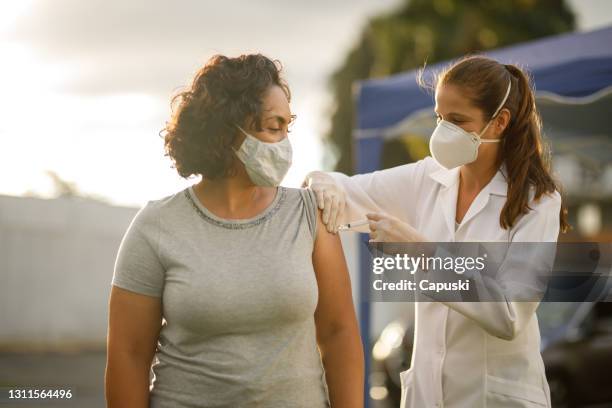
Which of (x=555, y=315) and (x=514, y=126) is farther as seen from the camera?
(x=555, y=315)

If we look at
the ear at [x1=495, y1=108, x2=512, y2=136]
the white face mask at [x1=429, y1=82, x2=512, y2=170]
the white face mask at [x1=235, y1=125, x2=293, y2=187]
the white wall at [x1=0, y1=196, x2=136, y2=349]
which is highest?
the white wall at [x1=0, y1=196, x2=136, y2=349]

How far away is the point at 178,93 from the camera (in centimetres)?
220

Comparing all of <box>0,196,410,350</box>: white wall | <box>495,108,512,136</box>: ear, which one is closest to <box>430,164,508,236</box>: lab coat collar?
<box>495,108,512,136</box>: ear

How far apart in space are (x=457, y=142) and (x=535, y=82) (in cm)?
265

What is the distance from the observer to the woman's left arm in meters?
2.16

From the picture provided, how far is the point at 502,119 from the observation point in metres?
2.43

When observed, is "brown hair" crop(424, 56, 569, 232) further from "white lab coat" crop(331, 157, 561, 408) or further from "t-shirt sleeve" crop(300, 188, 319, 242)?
"t-shirt sleeve" crop(300, 188, 319, 242)

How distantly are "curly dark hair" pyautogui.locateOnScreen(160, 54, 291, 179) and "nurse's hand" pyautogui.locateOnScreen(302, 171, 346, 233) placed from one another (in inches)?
11.0

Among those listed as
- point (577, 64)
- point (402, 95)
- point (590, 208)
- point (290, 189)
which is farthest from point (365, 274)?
point (590, 208)

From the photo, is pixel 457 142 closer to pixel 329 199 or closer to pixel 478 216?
pixel 478 216

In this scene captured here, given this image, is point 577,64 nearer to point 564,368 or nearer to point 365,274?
point 365,274

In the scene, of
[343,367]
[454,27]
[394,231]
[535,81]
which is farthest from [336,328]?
[454,27]

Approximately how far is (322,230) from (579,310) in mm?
5890

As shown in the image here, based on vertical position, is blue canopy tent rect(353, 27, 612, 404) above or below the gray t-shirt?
above
